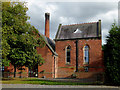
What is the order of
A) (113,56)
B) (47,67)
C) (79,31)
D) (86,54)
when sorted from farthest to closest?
(79,31)
(86,54)
(47,67)
(113,56)

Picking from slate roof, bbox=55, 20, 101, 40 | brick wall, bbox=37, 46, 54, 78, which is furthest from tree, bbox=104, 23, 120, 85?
brick wall, bbox=37, 46, 54, 78

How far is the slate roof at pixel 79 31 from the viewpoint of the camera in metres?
32.2

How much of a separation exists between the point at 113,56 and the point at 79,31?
18.0 m

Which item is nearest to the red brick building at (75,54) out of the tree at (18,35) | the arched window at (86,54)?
the arched window at (86,54)

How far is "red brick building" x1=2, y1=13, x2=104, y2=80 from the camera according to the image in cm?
3059

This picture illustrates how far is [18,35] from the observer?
23422mm

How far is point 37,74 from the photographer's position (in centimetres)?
3130

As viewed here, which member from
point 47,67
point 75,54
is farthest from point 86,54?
point 47,67

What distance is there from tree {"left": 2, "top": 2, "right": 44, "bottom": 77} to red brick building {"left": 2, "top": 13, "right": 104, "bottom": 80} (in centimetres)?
648

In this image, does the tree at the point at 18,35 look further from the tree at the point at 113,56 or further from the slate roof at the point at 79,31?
the tree at the point at 113,56

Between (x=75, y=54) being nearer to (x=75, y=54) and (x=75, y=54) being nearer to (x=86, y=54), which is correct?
(x=75, y=54)

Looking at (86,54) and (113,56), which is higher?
(86,54)

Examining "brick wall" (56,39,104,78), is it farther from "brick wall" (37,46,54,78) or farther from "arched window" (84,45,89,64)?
"brick wall" (37,46,54,78)

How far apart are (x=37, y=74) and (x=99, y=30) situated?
15694 mm
